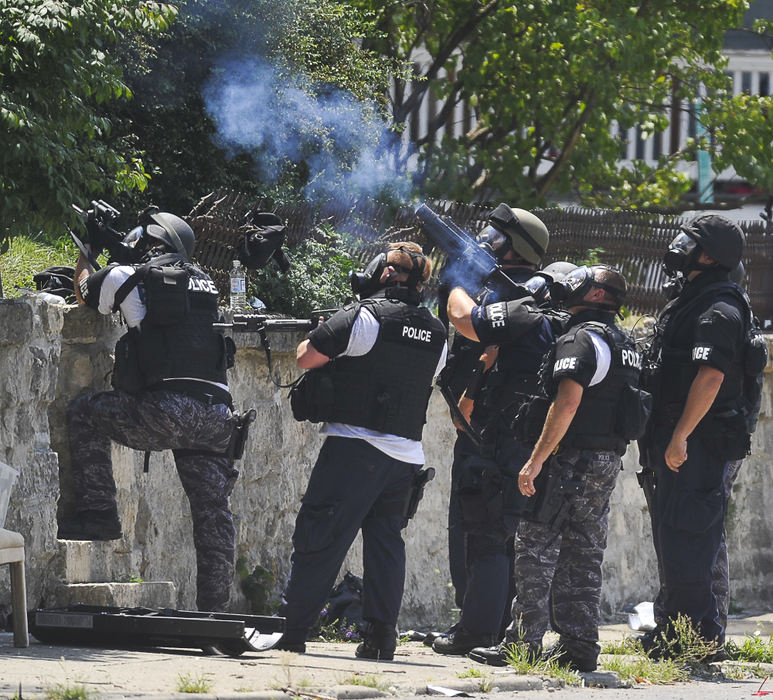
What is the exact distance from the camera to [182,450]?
7520 millimetres

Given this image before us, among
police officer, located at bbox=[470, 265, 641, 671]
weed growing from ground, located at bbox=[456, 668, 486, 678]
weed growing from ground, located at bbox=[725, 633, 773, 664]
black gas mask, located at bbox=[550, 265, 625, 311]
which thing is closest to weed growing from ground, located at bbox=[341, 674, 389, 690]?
weed growing from ground, located at bbox=[456, 668, 486, 678]

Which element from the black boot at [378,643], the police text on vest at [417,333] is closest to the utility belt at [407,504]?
the black boot at [378,643]

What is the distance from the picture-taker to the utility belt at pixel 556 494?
268 inches

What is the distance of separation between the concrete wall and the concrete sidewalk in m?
0.84

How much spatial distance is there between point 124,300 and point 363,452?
138cm

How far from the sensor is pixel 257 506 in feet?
28.9

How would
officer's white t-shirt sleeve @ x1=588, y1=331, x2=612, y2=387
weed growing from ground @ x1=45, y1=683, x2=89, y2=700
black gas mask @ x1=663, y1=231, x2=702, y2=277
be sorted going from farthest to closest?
black gas mask @ x1=663, y1=231, x2=702, y2=277 < officer's white t-shirt sleeve @ x1=588, y1=331, x2=612, y2=387 < weed growing from ground @ x1=45, y1=683, x2=89, y2=700

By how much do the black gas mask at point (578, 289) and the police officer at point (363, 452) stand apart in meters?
0.63

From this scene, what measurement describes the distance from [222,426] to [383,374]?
38.7 inches

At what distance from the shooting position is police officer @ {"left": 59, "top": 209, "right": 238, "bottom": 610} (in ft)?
23.9

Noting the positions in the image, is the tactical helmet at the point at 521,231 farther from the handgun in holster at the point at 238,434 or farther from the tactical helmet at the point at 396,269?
the handgun in holster at the point at 238,434

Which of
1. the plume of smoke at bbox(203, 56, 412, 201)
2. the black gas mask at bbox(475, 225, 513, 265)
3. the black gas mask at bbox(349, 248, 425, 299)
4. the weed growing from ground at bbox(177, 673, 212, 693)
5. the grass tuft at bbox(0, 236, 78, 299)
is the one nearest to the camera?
the weed growing from ground at bbox(177, 673, 212, 693)

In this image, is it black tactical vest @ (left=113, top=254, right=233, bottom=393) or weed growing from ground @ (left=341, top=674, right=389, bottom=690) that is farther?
black tactical vest @ (left=113, top=254, right=233, bottom=393)

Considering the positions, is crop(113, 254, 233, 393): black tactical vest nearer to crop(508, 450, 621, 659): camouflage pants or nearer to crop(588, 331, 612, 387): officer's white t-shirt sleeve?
crop(508, 450, 621, 659): camouflage pants
